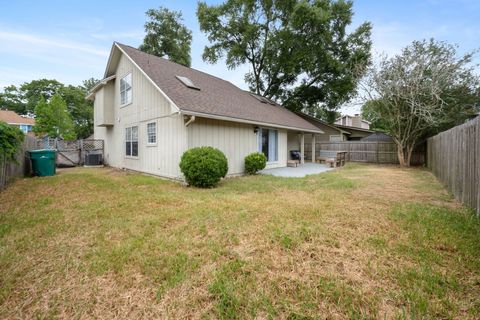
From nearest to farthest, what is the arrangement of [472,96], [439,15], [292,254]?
[292,254] → [439,15] → [472,96]

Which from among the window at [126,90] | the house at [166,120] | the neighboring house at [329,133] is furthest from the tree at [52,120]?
the neighboring house at [329,133]

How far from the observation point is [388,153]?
16281 mm

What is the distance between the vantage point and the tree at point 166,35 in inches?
979

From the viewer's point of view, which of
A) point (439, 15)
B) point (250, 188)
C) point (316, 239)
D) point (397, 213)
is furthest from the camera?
point (439, 15)

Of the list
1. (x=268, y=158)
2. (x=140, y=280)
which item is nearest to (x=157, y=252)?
(x=140, y=280)

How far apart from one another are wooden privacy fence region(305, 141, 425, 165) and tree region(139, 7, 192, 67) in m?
19.6

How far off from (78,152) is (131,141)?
591cm

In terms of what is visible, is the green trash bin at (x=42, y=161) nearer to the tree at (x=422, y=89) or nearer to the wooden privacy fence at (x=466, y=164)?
the wooden privacy fence at (x=466, y=164)

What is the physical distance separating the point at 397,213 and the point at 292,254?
9.32 feet

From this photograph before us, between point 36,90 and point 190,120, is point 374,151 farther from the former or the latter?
point 36,90

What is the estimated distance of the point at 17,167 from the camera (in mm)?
8188

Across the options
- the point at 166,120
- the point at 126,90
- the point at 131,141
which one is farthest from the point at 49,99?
the point at 166,120

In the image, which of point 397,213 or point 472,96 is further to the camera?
point 472,96

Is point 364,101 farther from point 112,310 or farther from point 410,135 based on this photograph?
point 112,310
